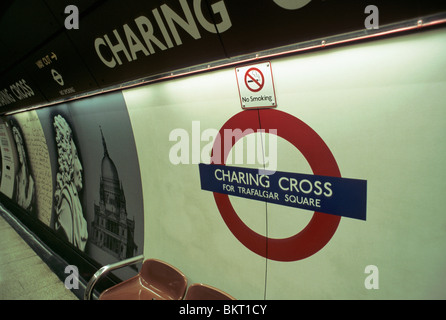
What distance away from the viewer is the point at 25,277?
3.50 metres

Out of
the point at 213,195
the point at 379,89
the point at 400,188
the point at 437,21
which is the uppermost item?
the point at 437,21

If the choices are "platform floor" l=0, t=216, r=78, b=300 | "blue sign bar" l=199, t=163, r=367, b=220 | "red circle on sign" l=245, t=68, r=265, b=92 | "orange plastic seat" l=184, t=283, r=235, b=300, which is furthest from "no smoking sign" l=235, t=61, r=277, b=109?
"platform floor" l=0, t=216, r=78, b=300

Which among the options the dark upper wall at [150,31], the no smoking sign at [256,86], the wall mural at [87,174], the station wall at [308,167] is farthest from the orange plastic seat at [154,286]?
the dark upper wall at [150,31]

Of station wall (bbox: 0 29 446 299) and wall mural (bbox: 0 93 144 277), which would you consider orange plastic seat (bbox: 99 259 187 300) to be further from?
wall mural (bbox: 0 93 144 277)

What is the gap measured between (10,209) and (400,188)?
799 centimetres

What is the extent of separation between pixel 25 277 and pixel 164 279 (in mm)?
2621

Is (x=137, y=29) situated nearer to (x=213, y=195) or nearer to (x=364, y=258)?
(x=213, y=195)

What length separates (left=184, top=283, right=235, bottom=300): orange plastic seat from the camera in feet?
5.43

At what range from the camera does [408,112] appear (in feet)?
3.48

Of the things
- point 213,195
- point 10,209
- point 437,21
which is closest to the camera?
point 437,21

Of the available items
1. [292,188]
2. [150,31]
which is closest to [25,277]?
[150,31]

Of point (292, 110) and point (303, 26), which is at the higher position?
point (303, 26)

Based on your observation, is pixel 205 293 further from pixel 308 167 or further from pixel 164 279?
pixel 308 167
